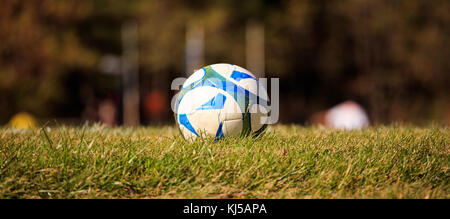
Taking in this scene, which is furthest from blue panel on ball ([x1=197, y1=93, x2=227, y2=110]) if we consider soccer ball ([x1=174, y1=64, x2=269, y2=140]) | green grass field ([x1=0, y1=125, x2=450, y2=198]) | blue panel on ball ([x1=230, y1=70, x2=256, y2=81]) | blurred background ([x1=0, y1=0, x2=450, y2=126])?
blurred background ([x1=0, y1=0, x2=450, y2=126])

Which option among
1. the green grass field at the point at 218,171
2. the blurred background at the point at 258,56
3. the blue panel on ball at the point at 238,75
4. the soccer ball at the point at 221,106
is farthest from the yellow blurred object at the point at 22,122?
the blurred background at the point at 258,56

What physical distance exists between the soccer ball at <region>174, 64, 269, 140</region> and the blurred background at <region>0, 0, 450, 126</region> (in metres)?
25.4

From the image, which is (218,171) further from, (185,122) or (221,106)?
(185,122)

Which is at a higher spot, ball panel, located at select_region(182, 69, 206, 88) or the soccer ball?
ball panel, located at select_region(182, 69, 206, 88)

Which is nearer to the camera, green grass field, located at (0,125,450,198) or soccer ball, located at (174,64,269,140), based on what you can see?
green grass field, located at (0,125,450,198)

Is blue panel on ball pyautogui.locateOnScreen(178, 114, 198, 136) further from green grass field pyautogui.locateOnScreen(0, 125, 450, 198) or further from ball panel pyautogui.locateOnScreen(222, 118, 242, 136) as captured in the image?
green grass field pyautogui.locateOnScreen(0, 125, 450, 198)

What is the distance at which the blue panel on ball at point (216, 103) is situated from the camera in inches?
196

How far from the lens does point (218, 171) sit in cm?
402

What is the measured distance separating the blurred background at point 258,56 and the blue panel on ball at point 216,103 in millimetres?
25694

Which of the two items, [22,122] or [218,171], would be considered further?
[22,122]

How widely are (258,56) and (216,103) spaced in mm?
28728

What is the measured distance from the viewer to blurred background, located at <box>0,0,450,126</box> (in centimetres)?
3116

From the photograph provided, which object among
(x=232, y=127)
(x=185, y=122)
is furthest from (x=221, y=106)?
(x=185, y=122)

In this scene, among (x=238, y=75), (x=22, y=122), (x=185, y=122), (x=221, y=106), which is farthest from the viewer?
(x=22, y=122)
